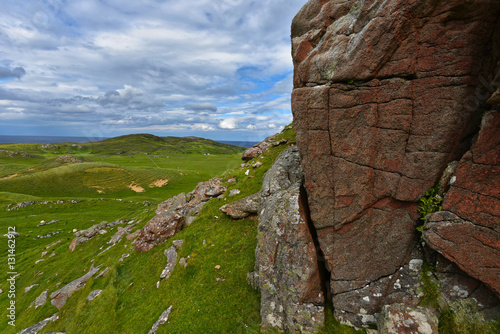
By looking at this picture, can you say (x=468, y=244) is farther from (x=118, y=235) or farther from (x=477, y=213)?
(x=118, y=235)

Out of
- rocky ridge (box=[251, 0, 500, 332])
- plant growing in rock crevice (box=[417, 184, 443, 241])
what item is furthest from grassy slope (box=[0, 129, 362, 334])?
plant growing in rock crevice (box=[417, 184, 443, 241])

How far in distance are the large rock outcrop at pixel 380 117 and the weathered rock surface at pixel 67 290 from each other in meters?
34.8

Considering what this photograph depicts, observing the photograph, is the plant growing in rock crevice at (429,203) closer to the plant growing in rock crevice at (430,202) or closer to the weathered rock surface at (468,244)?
the plant growing in rock crevice at (430,202)

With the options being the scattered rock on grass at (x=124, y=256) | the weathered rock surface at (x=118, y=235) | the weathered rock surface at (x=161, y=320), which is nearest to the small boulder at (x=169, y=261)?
the weathered rock surface at (x=161, y=320)

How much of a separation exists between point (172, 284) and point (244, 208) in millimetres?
12039

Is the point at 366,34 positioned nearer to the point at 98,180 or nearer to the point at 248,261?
the point at 248,261

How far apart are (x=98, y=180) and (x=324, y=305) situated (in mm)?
117311

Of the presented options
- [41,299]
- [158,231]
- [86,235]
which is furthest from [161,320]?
[86,235]

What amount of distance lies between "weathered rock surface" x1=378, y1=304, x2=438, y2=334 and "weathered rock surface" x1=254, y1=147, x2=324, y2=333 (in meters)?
4.24

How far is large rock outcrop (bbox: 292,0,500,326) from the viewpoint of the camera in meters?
11.0

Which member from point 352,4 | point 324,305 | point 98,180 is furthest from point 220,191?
point 98,180

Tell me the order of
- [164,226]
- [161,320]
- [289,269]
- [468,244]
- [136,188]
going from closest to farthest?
1. [468,244]
2. [289,269]
3. [161,320]
4. [164,226]
5. [136,188]

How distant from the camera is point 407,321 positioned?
12.1 meters

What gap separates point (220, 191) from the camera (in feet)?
120
